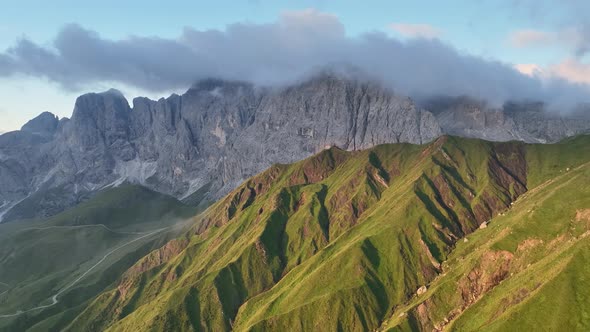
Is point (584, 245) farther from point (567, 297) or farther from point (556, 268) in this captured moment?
point (567, 297)

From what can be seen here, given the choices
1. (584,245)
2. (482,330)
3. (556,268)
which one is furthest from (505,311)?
(584,245)

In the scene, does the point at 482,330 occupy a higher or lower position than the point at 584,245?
lower

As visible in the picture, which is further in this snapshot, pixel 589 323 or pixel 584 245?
pixel 584 245

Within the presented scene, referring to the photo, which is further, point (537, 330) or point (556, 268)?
point (556, 268)

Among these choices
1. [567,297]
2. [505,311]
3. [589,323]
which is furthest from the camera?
[505,311]

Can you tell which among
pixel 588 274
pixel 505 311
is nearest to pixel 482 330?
pixel 505 311

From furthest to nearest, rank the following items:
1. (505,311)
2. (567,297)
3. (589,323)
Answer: (505,311) < (567,297) < (589,323)

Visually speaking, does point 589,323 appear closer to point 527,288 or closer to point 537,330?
point 537,330

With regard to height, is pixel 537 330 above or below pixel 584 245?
below

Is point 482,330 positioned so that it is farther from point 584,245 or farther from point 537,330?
point 584,245
